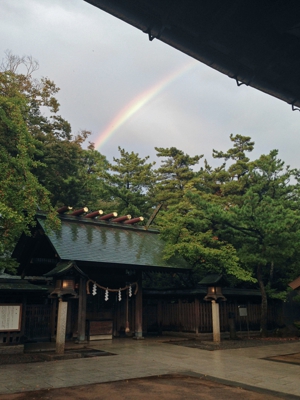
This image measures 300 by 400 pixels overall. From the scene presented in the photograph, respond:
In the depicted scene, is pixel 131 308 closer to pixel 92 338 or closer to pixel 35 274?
pixel 92 338

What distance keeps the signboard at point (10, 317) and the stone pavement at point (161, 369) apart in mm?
3129

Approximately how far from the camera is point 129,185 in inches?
1490

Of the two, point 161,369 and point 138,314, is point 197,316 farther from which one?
point 161,369

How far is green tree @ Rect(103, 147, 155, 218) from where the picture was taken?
109 feet

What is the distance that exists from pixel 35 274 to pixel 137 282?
253 inches

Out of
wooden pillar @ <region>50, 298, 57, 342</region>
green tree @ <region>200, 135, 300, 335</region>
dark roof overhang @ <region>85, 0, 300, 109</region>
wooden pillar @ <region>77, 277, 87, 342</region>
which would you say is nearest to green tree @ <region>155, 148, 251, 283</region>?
green tree @ <region>200, 135, 300, 335</region>

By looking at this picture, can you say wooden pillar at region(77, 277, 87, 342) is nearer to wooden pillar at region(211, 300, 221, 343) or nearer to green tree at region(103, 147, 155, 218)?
wooden pillar at region(211, 300, 221, 343)

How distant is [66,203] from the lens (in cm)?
3195

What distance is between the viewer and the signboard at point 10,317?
13.6 metres

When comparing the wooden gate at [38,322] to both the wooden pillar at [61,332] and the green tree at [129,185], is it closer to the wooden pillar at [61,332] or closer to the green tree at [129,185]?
the wooden pillar at [61,332]

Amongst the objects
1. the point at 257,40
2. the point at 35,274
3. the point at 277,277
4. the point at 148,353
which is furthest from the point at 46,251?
the point at 257,40

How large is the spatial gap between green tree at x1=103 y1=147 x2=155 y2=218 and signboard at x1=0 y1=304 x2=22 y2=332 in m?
19.2

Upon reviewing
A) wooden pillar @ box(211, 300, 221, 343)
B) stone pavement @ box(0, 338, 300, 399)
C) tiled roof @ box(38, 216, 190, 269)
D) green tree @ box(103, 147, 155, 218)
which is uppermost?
green tree @ box(103, 147, 155, 218)

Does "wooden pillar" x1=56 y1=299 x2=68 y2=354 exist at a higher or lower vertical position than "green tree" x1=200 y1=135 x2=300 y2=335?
lower
